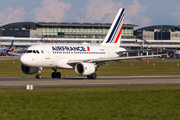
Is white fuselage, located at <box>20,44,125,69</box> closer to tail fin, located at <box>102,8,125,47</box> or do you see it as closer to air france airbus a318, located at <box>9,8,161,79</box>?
air france airbus a318, located at <box>9,8,161,79</box>

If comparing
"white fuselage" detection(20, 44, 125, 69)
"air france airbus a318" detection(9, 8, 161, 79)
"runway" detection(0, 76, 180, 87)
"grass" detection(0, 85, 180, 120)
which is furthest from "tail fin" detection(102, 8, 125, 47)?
"grass" detection(0, 85, 180, 120)

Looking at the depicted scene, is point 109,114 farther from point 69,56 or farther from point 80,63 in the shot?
point 69,56

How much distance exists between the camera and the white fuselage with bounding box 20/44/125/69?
143 ft

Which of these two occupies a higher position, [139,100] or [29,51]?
[29,51]

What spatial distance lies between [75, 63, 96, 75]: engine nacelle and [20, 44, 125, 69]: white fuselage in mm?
1832

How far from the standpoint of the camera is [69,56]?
47094 mm

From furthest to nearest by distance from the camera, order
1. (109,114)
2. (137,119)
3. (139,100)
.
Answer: (139,100) → (109,114) → (137,119)

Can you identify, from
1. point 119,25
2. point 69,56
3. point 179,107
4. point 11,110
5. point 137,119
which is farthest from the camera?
point 119,25

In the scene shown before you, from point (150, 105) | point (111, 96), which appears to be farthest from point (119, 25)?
point (150, 105)

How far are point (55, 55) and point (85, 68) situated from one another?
4866 millimetres

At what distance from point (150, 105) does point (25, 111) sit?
794 centimetres

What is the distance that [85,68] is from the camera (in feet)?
143

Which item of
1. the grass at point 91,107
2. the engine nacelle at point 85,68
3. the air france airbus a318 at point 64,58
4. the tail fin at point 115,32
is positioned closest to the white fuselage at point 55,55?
the air france airbus a318 at point 64,58

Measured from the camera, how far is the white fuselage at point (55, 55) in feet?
143
